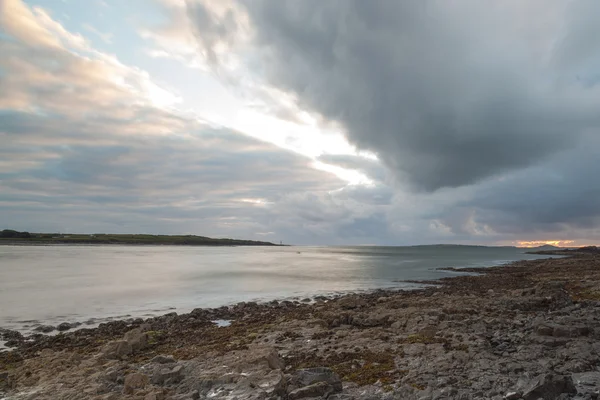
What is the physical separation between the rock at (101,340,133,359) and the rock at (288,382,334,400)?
1018 cm

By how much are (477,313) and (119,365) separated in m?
18.1

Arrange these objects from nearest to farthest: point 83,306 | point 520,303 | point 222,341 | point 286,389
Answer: point 286,389 < point 222,341 < point 520,303 < point 83,306

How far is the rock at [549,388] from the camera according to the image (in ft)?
28.8

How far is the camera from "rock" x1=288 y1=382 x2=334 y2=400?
973cm

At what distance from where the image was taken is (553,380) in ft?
29.6

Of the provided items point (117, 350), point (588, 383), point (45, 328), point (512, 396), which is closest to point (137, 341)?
point (117, 350)

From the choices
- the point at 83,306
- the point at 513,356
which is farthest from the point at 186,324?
the point at 513,356

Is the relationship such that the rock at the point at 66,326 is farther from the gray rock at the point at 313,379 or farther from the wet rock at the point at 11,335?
the gray rock at the point at 313,379

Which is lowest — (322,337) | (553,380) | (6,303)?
(6,303)

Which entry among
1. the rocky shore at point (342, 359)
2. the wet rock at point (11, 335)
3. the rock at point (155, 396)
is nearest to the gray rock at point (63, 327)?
the wet rock at point (11, 335)

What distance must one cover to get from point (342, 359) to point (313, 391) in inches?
158

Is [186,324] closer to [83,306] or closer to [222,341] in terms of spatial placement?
[222,341]

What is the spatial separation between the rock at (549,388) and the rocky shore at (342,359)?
25mm

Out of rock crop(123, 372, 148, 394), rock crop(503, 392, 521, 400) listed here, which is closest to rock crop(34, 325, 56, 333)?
rock crop(123, 372, 148, 394)
